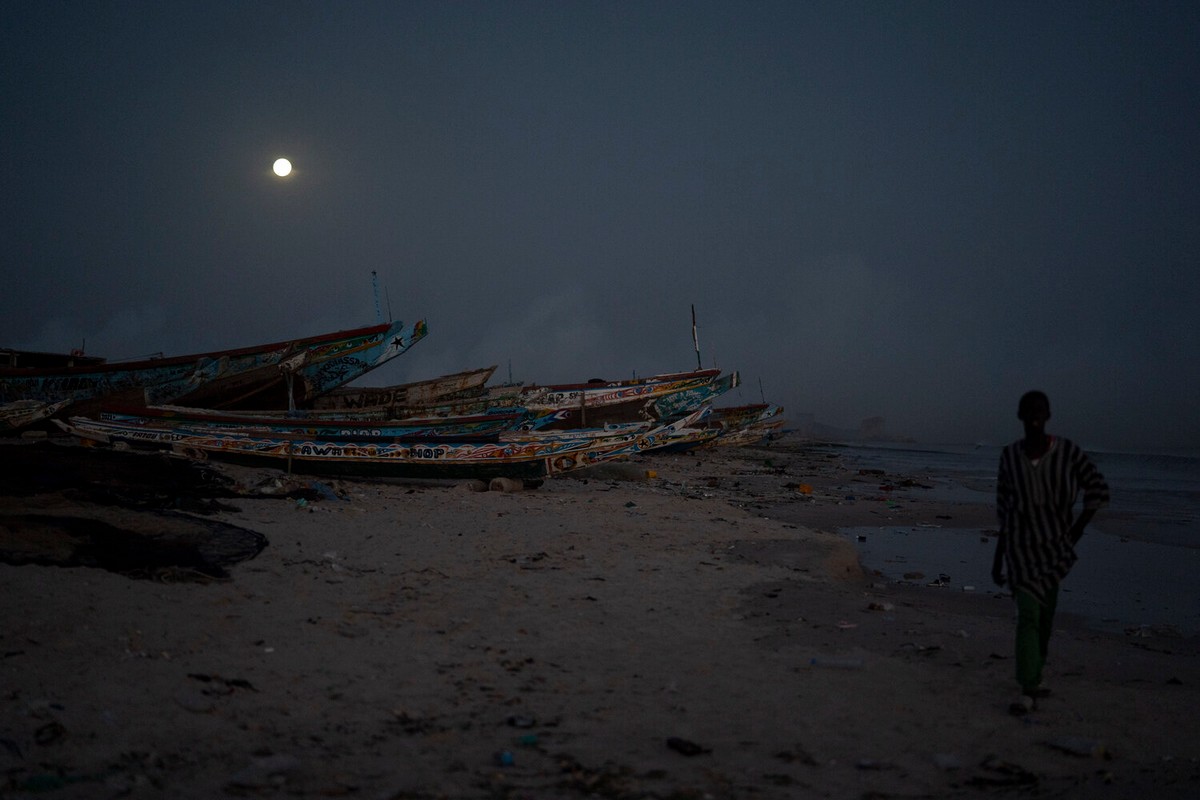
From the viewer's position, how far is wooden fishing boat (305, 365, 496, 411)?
72.1 feet

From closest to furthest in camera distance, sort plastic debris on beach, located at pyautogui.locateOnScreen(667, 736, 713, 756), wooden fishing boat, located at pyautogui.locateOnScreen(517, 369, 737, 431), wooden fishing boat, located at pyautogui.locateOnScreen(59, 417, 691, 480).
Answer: plastic debris on beach, located at pyautogui.locateOnScreen(667, 736, 713, 756), wooden fishing boat, located at pyautogui.locateOnScreen(59, 417, 691, 480), wooden fishing boat, located at pyautogui.locateOnScreen(517, 369, 737, 431)

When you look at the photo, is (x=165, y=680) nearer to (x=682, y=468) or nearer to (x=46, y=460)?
(x=46, y=460)

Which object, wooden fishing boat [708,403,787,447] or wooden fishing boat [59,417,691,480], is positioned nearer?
wooden fishing boat [59,417,691,480]

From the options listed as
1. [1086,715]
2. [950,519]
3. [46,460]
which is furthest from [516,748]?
[950,519]

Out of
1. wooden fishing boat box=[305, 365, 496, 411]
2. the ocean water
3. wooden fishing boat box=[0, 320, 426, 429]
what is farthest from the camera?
wooden fishing boat box=[305, 365, 496, 411]

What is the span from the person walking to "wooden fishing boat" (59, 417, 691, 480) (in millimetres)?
9782

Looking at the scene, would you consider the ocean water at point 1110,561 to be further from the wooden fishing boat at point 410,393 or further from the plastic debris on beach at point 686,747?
the wooden fishing boat at point 410,393

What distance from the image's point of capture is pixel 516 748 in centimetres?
315

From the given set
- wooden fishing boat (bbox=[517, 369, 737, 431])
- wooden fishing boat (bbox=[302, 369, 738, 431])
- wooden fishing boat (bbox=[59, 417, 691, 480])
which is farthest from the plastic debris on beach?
wooden fishing boat (bbox=[517, 369, 737, 431])

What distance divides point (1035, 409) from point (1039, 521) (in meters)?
0.63

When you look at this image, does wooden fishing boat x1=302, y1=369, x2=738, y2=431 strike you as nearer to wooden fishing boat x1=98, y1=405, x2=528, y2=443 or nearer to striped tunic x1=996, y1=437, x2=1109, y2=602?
wooden fishing boat x1=98, y1=405, x2=528, y2=443

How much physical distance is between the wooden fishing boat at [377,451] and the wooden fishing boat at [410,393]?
7844 millimetres

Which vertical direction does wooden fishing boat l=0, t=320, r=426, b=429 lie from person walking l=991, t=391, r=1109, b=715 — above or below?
above

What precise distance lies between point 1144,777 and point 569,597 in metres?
3.91
